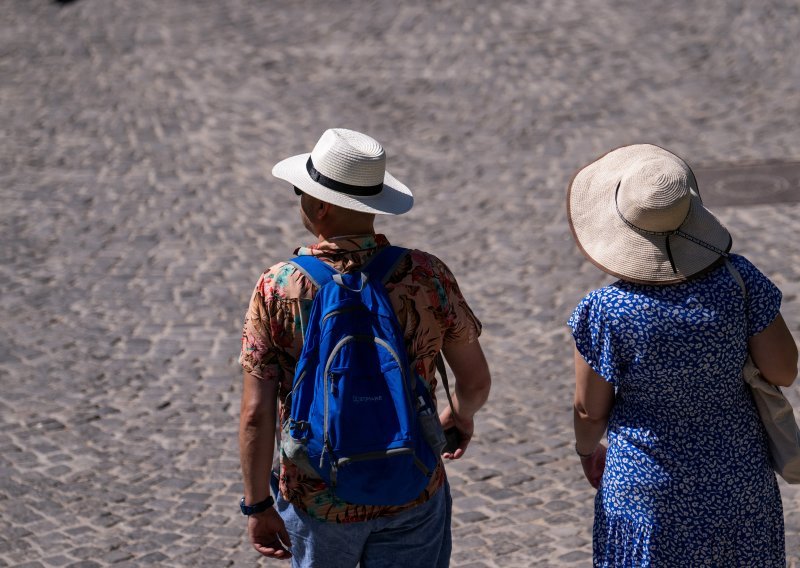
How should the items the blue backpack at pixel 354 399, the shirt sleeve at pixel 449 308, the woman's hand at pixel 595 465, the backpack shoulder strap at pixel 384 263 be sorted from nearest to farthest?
the blue backpack at pixel 354 399 → the backpack shoulder strap at pixel 384 263 → the shirt sleeve at pixel 449 308 → the woman's hand at pixel 595 465

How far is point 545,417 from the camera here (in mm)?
6125

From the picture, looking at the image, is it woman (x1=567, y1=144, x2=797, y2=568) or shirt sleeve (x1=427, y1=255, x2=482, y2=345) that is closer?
woman (x1=567, y1=144, x2=797, y2=568)

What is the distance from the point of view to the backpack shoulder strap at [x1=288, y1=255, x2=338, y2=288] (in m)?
2.91

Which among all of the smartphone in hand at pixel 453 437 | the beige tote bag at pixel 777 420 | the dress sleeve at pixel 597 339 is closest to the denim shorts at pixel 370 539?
the smartphone in hand at pixel 453 437

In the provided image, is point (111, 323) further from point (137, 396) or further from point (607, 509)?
point (607, 509)

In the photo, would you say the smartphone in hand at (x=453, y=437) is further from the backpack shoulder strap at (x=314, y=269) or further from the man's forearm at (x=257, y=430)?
the backpack shoulder strap at (x=314, y=269)

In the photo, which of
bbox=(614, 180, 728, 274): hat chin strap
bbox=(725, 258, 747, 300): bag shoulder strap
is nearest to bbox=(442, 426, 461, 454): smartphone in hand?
bbox=(614, 180, 728, 274): hat chin strap

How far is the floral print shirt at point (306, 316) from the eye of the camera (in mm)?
2957

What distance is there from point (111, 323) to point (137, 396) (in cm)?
119

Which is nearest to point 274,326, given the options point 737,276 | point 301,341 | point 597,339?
point 301,341

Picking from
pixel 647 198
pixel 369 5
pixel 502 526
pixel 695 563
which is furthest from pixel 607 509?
pixel 369 5

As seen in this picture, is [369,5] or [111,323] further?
[369,5]

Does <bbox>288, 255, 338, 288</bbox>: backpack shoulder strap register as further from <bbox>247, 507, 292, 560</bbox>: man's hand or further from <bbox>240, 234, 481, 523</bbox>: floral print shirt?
<bbox>247, 507, 292, 560</bbox>: man's hand

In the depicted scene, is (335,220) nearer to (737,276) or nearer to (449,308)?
(449,308)
